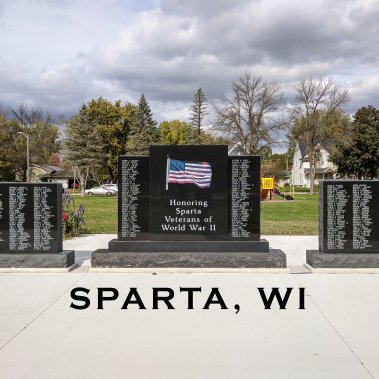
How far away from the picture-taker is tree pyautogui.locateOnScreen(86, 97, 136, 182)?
218 ft

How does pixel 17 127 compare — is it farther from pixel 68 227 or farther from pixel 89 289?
pixel 89 289

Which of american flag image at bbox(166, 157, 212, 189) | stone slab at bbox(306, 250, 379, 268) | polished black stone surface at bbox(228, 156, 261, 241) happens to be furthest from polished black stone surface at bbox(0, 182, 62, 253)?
stone slab at bbox(306, 250, 379, 268)

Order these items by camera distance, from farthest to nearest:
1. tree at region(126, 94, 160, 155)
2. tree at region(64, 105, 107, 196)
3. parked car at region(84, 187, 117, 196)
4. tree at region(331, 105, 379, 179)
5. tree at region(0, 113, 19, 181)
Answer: tree at region(126, 94, 160, 155) → tree at region(331, 105, 379, 179) → tree at region(0, 113, 19, 181) → parked car at region(84, 187, 117, 196) → tree at region(64, 105, 107, 196)

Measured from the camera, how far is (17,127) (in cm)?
6506

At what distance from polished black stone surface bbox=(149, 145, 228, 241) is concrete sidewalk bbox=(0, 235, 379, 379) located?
3.82ft

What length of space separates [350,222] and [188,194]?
2.91 meters

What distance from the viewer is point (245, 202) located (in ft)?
25.5

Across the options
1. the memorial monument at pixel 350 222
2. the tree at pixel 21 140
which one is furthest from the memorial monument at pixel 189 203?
the tree at pixel 21 140

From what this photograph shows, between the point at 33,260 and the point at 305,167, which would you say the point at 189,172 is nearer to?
the point at 33,260

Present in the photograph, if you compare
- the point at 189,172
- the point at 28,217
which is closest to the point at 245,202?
the point at 189,172

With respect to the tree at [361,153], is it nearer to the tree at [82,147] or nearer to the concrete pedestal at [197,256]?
the tree at [82,147]

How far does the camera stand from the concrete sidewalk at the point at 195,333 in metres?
3.76

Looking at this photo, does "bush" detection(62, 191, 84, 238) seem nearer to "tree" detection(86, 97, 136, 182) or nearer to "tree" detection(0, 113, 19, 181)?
"tree" detection(0, 113, 19, 181)

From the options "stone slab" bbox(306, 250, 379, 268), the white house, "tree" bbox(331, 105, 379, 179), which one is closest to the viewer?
"stone slab" bbox(306, 250, 379, 268)
